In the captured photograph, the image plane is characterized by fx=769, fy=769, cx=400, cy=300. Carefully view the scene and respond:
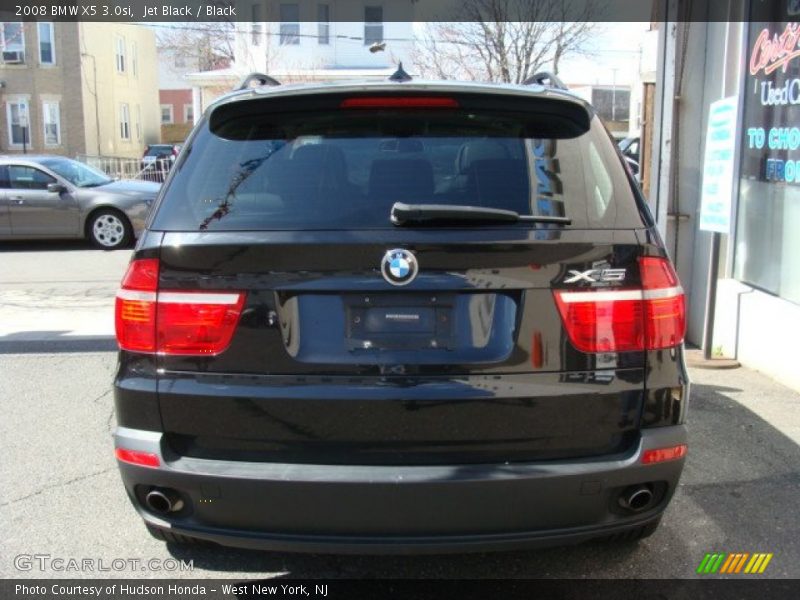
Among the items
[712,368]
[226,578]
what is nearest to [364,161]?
[226,578]

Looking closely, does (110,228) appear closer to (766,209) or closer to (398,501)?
(766,209)

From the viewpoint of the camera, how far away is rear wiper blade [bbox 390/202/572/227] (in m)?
2.45

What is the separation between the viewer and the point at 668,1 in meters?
6.38

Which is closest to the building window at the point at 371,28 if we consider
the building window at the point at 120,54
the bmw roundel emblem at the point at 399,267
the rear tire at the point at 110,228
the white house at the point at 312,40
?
the white house at the point at 312,40

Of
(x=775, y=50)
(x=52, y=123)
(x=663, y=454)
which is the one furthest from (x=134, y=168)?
(x=663, y=454)

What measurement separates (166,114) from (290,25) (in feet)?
122

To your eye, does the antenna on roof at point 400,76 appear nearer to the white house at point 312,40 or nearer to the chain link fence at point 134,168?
the chain link fence at point 134,168

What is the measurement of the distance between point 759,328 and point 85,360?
5.29 meters

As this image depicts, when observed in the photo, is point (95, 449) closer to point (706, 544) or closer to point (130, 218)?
point (706, 544)

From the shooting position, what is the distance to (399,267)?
2.40m

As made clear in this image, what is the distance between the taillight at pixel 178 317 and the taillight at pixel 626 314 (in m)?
1.07

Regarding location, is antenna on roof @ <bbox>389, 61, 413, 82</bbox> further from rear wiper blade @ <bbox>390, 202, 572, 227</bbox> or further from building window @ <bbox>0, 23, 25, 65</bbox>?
building window @ <bbox>0, 23, 25, 65</bbox>

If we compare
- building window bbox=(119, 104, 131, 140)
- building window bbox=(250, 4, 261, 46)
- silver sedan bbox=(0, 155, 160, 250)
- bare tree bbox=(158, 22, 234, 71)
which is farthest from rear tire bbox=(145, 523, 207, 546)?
building window bbox=(119, 104, 131, 140)

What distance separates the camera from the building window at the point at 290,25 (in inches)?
1127
